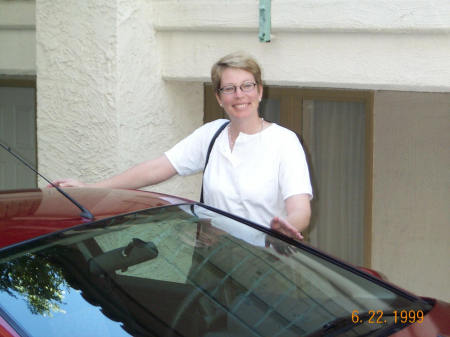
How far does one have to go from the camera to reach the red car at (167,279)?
2.35 m

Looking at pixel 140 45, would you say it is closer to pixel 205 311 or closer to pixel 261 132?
pixel 261 132

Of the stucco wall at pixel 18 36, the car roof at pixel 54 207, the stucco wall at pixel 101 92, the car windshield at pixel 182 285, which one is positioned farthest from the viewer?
the stucco wall at pixel 18 36

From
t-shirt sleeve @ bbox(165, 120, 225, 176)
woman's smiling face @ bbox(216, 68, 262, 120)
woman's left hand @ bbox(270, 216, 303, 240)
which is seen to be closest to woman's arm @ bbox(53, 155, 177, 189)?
t-shirt sleeve @ bbox(165, 120, 225, 176)

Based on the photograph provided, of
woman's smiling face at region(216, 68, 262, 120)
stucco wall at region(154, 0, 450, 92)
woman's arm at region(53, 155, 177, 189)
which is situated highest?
stucco wall at region(154, 0, 450, 92)

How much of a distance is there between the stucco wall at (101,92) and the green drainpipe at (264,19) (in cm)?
83

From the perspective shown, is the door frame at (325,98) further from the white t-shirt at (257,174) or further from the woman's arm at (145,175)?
the white t-shirt at (257,174)

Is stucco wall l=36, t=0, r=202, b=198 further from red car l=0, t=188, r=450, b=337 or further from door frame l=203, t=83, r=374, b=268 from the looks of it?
red car l=0, t=188, r=450, b=337

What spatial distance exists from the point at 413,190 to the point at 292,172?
2.83 metres

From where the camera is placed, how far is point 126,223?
274 centimetres

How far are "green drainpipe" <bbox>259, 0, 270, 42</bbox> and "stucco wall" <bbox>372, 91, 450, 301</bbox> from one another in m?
1.42

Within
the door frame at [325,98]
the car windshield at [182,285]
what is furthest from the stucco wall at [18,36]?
the car windshield at [182,285]

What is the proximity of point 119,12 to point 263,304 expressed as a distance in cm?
292

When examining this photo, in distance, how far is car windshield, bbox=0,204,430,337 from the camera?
2.33m

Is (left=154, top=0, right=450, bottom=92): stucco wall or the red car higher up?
(left=154, top=0, right=450, bottom=92): stucco wall
